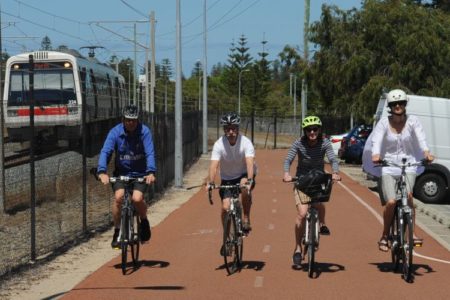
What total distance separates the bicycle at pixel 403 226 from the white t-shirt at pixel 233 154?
158 cm

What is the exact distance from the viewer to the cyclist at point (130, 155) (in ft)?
27.5

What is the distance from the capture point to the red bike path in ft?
24.5

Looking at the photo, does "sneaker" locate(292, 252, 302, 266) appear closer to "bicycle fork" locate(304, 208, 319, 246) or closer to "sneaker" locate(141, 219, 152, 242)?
"bicycle fork" locate(304, 208, 319, 246)

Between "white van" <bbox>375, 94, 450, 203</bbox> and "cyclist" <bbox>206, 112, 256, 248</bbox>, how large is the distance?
32.7ft

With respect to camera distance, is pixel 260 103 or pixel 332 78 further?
pixel 260 103

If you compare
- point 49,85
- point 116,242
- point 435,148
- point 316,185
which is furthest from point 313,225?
point 49,85

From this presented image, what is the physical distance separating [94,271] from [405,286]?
3.66m

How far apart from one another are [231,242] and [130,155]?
1556 mm

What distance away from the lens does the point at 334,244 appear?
10.9 meters

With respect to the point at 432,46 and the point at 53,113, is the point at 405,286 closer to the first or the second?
the point at 53,113

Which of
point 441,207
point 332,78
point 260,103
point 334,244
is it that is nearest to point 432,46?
point 332,78

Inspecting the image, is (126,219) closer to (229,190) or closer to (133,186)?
(133,186)

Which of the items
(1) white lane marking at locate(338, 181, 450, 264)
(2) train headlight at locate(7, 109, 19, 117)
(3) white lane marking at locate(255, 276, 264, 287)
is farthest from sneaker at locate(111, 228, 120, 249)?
(2) train headlight at locate(7, 109, 19, 117)

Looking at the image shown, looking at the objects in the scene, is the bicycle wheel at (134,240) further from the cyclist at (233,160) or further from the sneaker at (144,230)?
the cyclist at (233,160)
